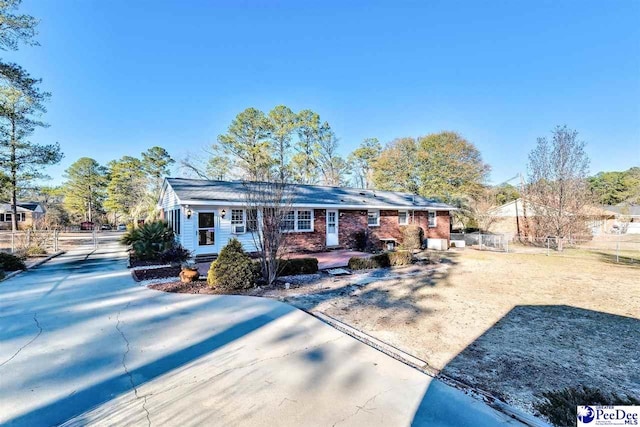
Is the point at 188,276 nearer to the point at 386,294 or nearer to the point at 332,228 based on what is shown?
the point at 386,294

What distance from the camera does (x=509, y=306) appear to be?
657 centimetres

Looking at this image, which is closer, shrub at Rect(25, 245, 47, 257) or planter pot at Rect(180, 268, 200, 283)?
planter pot at Rect(180, 268, 200, 283)

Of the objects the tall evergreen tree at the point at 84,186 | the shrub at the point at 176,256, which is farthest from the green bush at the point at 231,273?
the tall evergreen tree at the point at 84,186

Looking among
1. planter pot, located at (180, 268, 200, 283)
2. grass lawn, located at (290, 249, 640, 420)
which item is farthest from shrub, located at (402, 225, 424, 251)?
planter pot, located at (180, 268, 200, 283)

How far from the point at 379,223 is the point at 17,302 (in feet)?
49.7

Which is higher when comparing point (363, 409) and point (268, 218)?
point (268, 218)

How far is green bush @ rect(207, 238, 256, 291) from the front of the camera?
776cm

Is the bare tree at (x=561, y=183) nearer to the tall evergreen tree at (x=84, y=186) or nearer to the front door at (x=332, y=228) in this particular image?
the front door at (x=332, y=228)

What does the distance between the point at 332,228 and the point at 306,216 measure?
181 centimetres

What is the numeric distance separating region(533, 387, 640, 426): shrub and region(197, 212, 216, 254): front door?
39.7 ft

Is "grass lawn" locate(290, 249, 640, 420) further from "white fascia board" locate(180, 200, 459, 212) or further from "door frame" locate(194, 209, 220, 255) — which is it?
"door frame" locate(194, 209, 220, 255)

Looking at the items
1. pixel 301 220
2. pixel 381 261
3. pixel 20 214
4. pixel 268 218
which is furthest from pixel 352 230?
pixel 20 214

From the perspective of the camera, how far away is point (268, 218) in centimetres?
837

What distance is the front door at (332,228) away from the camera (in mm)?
15773
